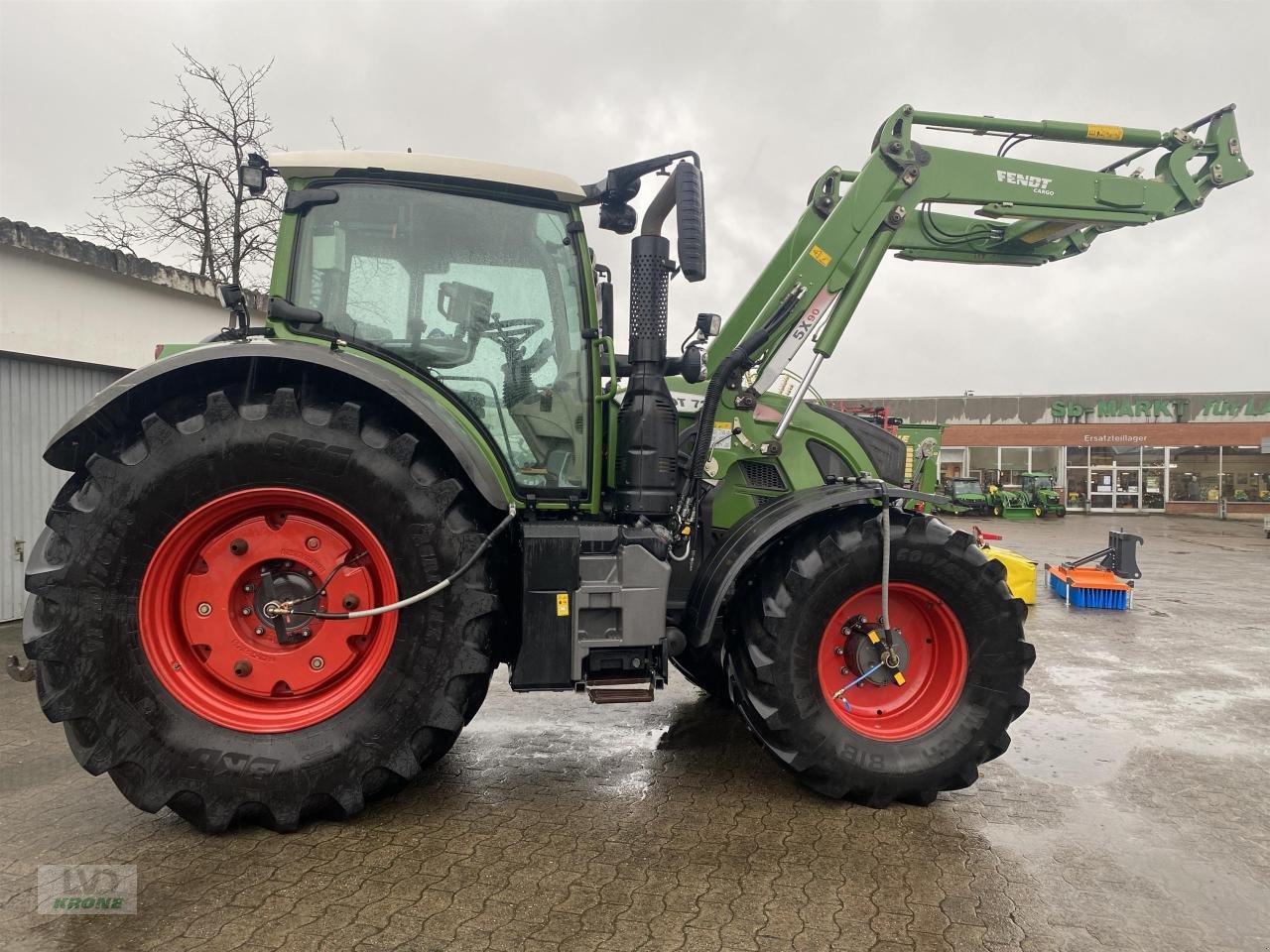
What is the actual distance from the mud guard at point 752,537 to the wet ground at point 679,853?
79 cm

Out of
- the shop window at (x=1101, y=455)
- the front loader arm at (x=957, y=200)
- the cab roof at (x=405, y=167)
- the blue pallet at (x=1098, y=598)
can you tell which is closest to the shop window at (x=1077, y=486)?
the shop window at (x=1101, y=455)

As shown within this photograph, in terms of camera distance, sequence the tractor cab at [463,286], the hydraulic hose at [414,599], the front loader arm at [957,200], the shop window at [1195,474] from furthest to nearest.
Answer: the shop window at [1195,474], the front loader arm at [957,200], the tractor cab at [463,286], the hydraulic hose at [414,599]

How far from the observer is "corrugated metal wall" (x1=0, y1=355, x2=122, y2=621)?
21.7ft

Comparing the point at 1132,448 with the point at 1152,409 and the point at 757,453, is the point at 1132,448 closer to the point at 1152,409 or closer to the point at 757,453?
the point at 1152,409

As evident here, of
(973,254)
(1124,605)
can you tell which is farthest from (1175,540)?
(973,254)

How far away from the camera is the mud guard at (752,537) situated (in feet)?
10.8

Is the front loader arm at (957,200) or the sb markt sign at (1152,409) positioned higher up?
the sb markt sign at (1152,409)

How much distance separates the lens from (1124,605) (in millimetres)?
8773

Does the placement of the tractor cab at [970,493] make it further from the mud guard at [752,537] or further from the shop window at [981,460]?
the mud guard at [752,537]

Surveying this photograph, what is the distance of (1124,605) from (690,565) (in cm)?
729

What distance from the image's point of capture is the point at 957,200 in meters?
3.90

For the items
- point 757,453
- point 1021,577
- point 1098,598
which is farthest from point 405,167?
point 1098,598

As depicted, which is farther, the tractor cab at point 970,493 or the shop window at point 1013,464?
the shop window at point 1013,464

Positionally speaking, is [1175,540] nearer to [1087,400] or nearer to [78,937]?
[1087,400]
